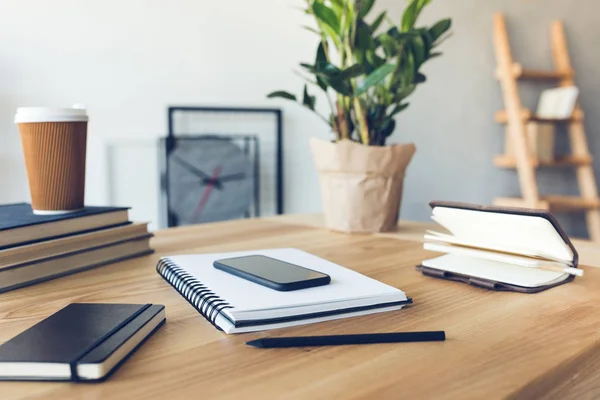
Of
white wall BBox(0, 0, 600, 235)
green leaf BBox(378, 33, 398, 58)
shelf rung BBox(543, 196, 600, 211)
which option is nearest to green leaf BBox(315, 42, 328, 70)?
green leaf BBox(378, 33, 398, 58)

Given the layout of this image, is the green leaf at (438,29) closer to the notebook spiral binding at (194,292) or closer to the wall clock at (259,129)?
the notebook spiral binding at (194,292)

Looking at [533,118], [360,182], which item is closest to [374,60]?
[360,182]

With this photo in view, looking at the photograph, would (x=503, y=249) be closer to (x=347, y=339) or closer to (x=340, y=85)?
(x=347, y=339)

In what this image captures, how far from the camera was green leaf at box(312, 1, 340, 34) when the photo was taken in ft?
3.14

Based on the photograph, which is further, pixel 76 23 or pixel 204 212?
pixel 204 212

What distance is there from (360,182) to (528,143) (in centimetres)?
150

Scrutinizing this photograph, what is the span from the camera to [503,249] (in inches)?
27.1

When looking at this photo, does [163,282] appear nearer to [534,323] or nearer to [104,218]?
[104,218]

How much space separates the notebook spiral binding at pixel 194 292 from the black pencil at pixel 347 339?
0.20ft

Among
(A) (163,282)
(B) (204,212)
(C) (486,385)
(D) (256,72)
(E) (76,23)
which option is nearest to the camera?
(C) (486,385)

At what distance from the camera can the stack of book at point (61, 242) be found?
2.13 ft

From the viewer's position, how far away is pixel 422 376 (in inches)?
15.7

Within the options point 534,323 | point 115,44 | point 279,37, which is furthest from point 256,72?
point 534,323

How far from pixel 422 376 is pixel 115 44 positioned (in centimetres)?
186
